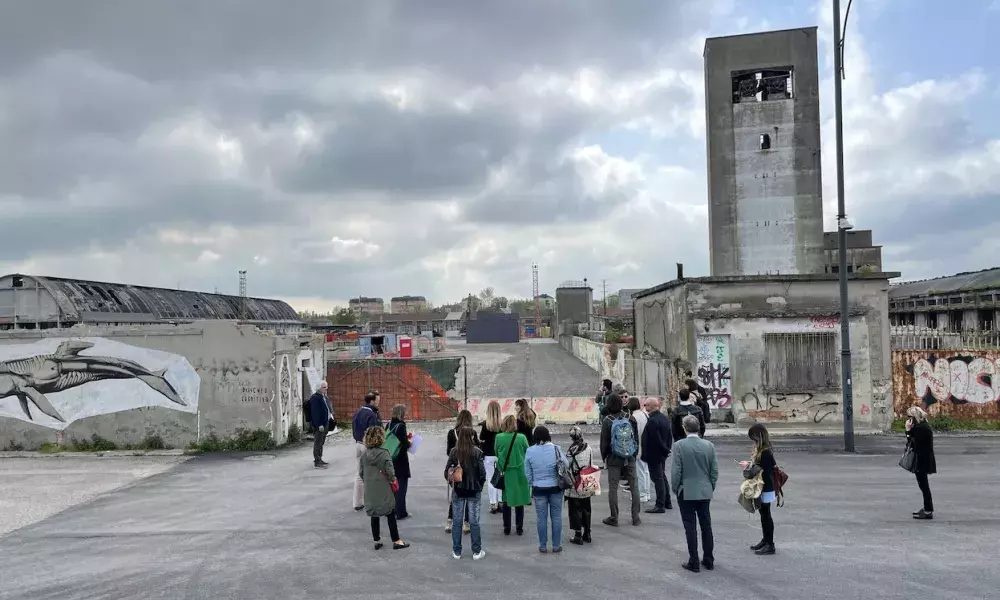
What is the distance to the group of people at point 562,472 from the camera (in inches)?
266

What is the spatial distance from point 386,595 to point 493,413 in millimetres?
2646

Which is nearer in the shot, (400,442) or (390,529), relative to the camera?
(390,529)

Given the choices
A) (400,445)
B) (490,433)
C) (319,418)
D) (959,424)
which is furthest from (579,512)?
(959,424)

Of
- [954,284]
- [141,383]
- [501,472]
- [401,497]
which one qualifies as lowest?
[401,497]

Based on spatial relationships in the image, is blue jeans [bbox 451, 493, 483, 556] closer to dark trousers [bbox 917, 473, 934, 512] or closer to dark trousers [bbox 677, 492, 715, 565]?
dark trousers [bbox 677, 492, 715, 565]

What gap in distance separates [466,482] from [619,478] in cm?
228

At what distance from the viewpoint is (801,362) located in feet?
53.1

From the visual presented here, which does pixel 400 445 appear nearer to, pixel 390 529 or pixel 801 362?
pixel 390 529

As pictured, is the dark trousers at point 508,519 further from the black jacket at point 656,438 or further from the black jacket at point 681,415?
the black jacket at point 681,415

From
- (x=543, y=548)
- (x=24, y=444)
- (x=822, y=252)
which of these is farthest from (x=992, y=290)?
(x=24, y=444)

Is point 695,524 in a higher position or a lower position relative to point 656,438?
lower

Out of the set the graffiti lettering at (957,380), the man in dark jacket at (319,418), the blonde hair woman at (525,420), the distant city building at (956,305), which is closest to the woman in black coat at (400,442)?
the blonde hair woman at (525,420)

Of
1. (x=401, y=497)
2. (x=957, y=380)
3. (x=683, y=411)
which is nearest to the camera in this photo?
(x=401, y=497)

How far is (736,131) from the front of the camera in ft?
145
